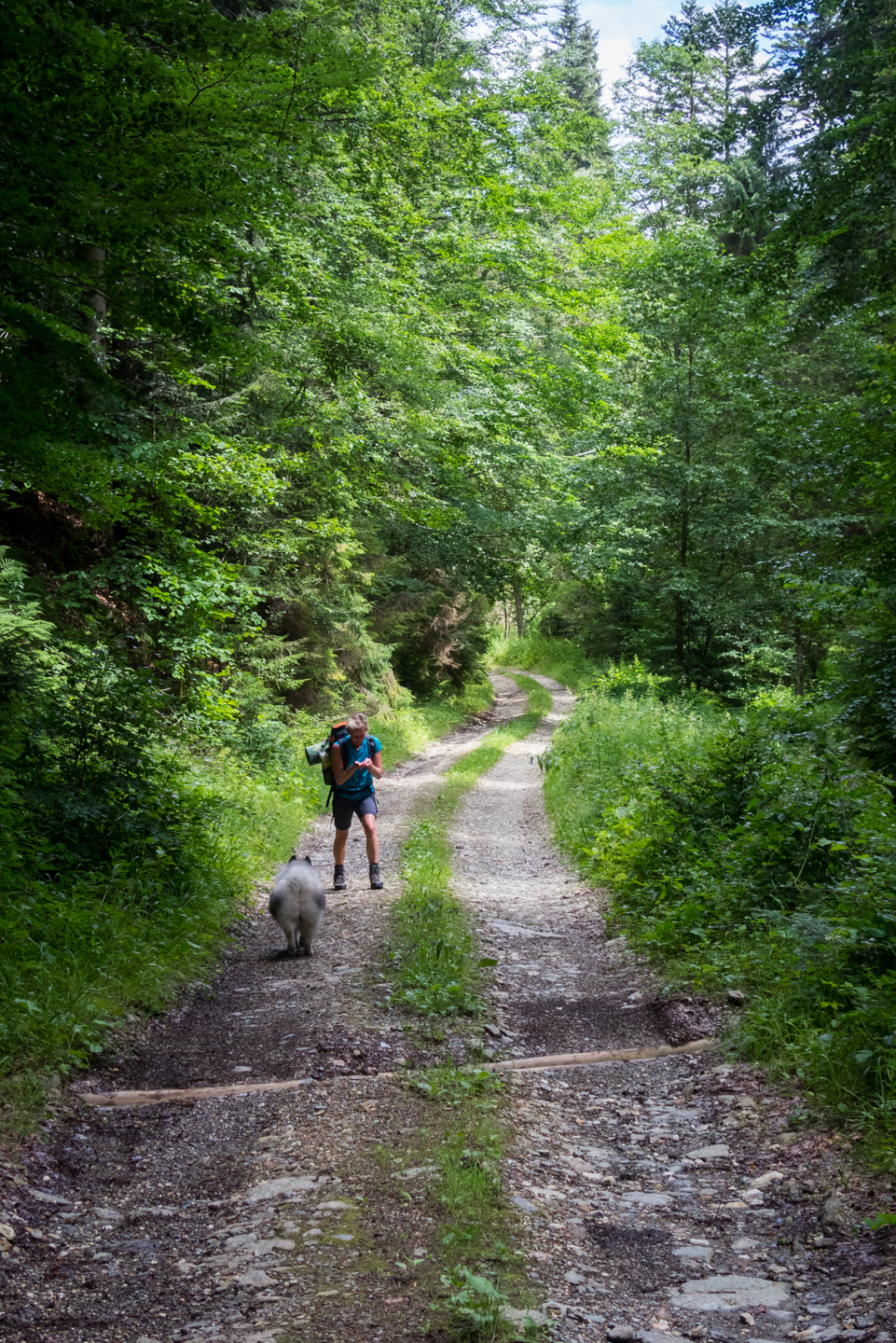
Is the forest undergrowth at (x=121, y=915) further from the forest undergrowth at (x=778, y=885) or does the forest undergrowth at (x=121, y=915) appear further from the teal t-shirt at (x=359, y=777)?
the forest undergrowth at (x=778, y=885)

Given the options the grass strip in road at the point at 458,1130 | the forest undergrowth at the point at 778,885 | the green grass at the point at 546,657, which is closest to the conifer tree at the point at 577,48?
the green grass at the point at 546,657

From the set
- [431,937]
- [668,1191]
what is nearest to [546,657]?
[431,937]

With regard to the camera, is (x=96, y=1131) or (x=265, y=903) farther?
(x=265, y=903)

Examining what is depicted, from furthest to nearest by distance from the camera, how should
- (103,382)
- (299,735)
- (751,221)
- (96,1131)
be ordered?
1. (299,735)
2. (751,221)
3. (103,382)
4. (96,1131)

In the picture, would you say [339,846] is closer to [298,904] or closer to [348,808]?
[348,808]

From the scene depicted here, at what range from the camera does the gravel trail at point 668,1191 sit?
9.53ft

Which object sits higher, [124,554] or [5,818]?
[124,554]

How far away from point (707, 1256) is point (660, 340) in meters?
23.0

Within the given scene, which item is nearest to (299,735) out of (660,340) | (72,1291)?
(72,1291)

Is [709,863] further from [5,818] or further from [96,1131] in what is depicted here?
[5,818]

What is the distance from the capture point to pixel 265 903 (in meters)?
8.96

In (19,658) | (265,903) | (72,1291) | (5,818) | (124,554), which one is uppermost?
(124,554)

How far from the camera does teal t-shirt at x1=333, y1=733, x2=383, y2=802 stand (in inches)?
346

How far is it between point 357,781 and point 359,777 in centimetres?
4
